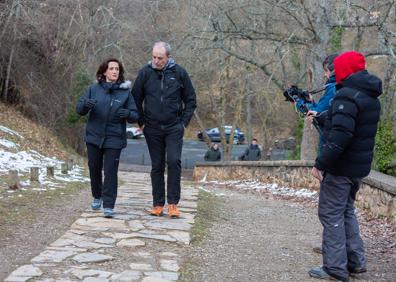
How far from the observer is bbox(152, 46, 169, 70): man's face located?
6215 millimetres

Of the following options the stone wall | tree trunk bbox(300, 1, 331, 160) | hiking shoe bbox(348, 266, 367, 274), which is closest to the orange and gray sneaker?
hiking shoe bbox(348, 266, 367, 274)

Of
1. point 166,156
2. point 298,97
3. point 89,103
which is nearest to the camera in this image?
point 298,97

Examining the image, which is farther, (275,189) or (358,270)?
(275,189)

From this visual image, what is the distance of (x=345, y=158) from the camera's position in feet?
15.8

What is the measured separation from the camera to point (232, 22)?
1493cm

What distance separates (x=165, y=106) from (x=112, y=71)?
2.17 ft

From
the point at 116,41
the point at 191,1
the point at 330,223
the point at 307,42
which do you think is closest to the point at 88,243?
the point at 330,223

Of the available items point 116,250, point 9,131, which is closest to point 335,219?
point 116,250

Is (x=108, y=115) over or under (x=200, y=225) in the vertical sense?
over

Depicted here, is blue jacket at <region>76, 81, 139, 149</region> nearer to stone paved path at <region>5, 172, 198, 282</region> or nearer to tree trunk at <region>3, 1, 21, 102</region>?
stone paved path at <region>5, 172, 198, 282</region>

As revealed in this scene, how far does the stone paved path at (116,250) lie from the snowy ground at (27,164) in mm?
2922

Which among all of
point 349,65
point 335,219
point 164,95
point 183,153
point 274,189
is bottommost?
point 183,153

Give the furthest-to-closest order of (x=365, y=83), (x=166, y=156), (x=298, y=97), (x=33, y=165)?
(x=33, y=165), (x=166, y=156), (x=298, y=97), (x=365, y=83)

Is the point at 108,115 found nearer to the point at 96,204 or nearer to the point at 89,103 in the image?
the point at 89,103
